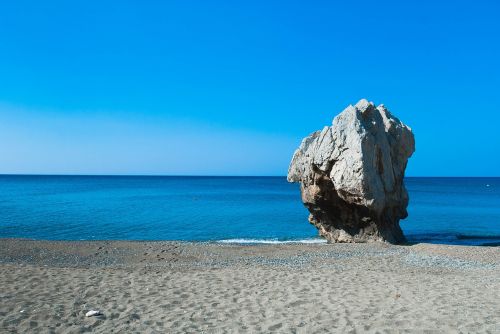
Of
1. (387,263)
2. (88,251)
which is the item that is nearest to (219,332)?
(387,263)

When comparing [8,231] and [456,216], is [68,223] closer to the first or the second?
[8,231]

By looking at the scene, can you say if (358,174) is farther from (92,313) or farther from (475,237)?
(92,313)

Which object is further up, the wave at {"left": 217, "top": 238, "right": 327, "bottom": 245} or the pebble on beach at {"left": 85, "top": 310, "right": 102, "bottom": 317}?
the pebble on beach at {"left": 85, "top": 310, "right": 102, "bottom": 317}

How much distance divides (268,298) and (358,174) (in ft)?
42.6

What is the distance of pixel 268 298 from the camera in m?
10.8

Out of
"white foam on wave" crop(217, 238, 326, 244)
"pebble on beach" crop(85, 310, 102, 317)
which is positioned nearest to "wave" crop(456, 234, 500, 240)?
"white foam on wave" crop(217, 238, 326, 244)

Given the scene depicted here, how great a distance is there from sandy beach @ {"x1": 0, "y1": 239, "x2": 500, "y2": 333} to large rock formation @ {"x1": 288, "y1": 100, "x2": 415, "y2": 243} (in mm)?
5796

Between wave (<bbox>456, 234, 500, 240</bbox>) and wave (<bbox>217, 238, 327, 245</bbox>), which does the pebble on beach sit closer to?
wave (<bbox>217, 238, 327, 245</bbox>)

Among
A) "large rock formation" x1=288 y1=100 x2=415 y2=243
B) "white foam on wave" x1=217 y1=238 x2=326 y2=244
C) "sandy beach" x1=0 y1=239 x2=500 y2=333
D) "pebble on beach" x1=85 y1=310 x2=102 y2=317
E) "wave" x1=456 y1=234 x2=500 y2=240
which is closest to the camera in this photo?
"sandy beach" x1=0 y1=239 x2=500 y2=333

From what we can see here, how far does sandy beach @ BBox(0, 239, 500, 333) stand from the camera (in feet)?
28.5

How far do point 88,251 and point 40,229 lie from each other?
12.4 metres

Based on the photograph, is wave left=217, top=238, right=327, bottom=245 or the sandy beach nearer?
the sandy beach

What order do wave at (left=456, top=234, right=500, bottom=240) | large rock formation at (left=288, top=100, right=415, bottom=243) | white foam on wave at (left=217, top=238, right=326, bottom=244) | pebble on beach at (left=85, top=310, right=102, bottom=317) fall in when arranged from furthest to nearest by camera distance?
wave at (left=456, top=234, right=500, bottom=240), white foam on wave at (left=217, top=238, right=326, bottom=244), large rock formation at (left=288, top=100, right=415, bottom=243), pebble on beach at (left=85, top=310, right=102, bottom=317)

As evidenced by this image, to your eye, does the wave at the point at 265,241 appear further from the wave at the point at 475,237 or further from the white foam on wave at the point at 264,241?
the wave at the point at 475,237
